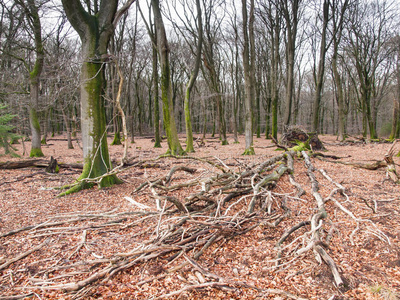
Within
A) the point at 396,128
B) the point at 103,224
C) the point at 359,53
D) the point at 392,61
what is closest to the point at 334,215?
the point at 103,224

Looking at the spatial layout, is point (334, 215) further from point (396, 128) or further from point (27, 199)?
point (396, 128)

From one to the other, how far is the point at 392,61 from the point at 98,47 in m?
23.3

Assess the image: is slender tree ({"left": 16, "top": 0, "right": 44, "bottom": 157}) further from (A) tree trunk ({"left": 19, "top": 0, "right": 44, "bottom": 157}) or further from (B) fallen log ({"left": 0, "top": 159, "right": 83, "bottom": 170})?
(B) fallen log ({"left": 0, "top": 159, "right": 83, "bottom": 170})

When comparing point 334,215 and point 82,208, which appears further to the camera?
point 82,208

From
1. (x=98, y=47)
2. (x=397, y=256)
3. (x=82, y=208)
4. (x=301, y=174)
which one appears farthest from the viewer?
(x=301, y=174)

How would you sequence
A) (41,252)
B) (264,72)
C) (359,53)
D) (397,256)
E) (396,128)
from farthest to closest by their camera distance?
(264,72)
(359,53)
(396,128)
(41,252)
(397,256)

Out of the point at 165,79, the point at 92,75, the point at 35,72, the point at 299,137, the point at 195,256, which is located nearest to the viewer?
the point at 195,256

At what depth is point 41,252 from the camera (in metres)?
2.78

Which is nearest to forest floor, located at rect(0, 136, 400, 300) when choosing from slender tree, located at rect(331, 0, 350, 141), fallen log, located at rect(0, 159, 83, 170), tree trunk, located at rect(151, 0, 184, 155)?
fallen log, located at rect(0, 159, 83, 170)

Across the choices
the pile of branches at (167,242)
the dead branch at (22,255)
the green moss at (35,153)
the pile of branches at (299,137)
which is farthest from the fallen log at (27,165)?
the pile of branches at (299,137)

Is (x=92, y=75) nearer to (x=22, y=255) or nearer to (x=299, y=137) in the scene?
(x=22, y=255)

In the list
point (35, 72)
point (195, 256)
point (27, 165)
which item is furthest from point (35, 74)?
point (195, 256)

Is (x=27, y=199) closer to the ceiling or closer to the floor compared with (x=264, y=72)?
closer to the floor

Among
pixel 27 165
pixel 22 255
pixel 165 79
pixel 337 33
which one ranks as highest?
pixel 337 33
